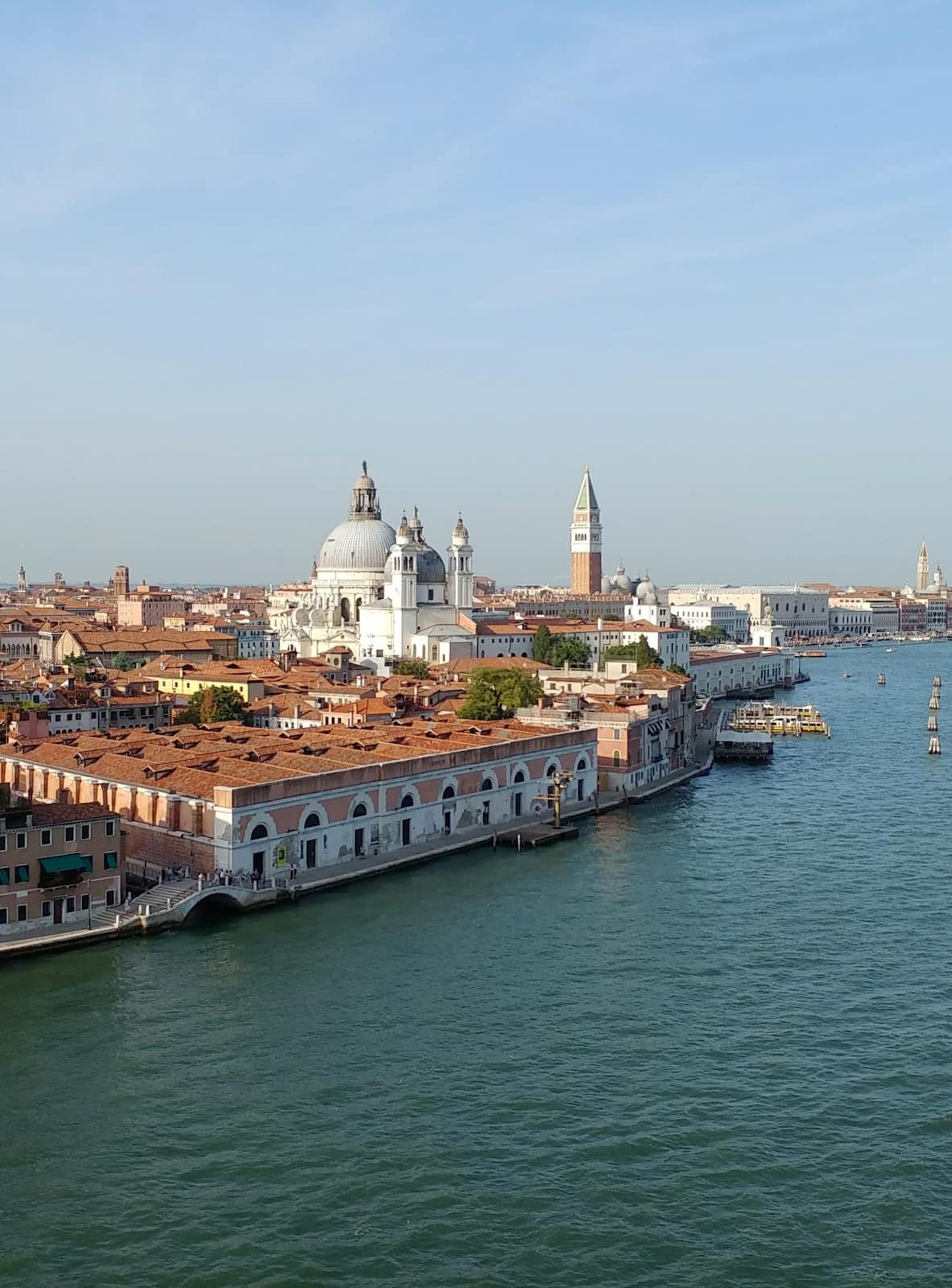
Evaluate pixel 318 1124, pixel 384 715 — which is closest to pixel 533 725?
pixel 384 715

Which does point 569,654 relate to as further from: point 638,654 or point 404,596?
point 404,596

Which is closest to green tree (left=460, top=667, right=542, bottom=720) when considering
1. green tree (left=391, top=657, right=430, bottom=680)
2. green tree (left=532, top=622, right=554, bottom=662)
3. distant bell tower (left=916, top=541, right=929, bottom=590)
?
green tree (left=391, top=657, right=430, bottom=680)

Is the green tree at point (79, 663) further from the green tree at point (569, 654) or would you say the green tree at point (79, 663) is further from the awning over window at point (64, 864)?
the awning over window at point (64, 864)

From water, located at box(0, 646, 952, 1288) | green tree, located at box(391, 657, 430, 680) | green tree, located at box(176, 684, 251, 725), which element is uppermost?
green tree, located at box(391, 657, 430, 680)

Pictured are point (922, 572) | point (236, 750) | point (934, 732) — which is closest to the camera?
point (236, 750)

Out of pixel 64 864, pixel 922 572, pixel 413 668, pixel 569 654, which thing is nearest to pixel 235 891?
pixel 64 864

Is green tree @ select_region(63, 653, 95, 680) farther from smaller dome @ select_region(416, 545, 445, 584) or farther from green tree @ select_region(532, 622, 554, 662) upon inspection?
green tree @ select_region(532, 622, 554, 662)

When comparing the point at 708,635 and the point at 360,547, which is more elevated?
the point at 360,547
